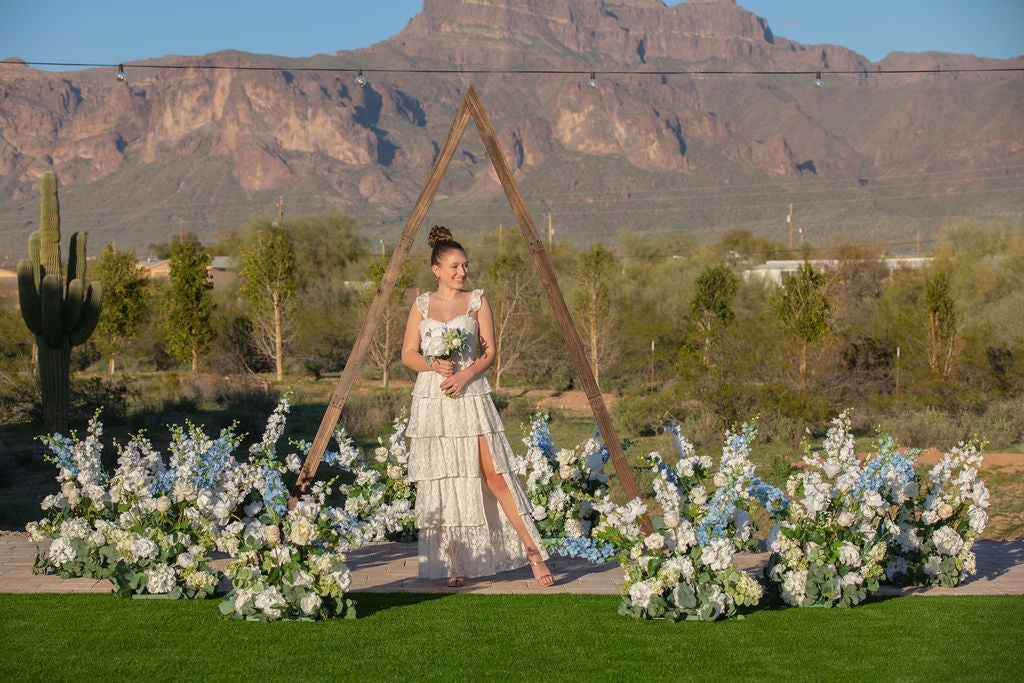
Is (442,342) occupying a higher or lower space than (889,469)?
higher

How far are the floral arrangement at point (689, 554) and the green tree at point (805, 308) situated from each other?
45.8ft

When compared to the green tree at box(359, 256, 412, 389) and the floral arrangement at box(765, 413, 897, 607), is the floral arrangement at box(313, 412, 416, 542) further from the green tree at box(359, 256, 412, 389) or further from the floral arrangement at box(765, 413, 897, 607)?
the green tree at box(359, 256, 412, 389)

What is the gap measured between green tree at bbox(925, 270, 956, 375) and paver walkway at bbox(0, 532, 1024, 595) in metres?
12.8

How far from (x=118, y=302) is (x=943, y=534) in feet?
77.8

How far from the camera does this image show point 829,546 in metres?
4.99

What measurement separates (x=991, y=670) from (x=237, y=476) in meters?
3.64

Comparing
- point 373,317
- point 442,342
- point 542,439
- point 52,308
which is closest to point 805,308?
point 52,308

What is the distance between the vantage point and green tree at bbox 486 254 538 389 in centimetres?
2412

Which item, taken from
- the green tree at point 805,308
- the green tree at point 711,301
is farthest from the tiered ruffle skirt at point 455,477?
the green tree at point 711,301

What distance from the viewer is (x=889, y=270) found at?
38.5 m

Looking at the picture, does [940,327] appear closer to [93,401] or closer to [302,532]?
[93,401]

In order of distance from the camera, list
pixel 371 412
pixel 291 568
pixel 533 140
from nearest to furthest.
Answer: pixel 291 568, pixel 371 412, pixel 533 140

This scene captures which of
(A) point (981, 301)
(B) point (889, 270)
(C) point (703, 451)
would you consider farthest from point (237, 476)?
(B) point (889, 270)

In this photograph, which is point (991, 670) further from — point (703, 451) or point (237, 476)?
point (703, 451)
